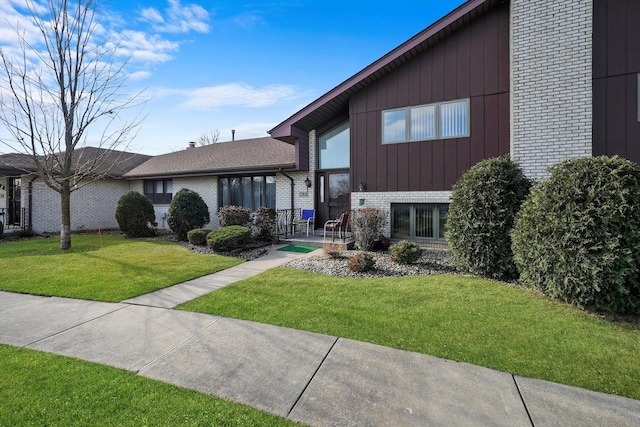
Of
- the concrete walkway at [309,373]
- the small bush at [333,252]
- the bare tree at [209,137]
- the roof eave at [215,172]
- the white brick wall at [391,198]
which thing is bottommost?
the concrete walkway at [309,373]

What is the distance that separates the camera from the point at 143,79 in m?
10.8

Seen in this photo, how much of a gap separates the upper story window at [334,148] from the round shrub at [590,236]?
23.5 feet

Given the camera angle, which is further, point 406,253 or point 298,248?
point 298,248

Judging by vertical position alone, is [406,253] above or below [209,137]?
below

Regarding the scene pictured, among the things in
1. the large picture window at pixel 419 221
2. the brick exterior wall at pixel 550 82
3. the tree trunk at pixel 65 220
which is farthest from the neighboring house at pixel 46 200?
the brick exterior wall at pixel 550 82

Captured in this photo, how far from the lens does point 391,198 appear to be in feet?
31.1

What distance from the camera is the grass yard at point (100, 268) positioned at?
556 centimetres

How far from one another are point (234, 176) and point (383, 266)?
9090 millimetres

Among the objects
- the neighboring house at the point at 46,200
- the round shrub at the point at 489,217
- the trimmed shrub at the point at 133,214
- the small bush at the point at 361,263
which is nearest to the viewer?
the round shrub at the point at 489,217

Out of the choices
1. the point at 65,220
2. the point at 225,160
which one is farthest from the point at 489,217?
the point at 65,220

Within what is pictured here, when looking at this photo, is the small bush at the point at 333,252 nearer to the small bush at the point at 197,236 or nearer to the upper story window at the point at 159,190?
the small bush at the point at 197,236

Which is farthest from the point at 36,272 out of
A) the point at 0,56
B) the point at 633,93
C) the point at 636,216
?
the point at 633,93

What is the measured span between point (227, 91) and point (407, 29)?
24.6 feet

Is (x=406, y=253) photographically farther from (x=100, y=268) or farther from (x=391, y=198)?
(x=100, y=268)
